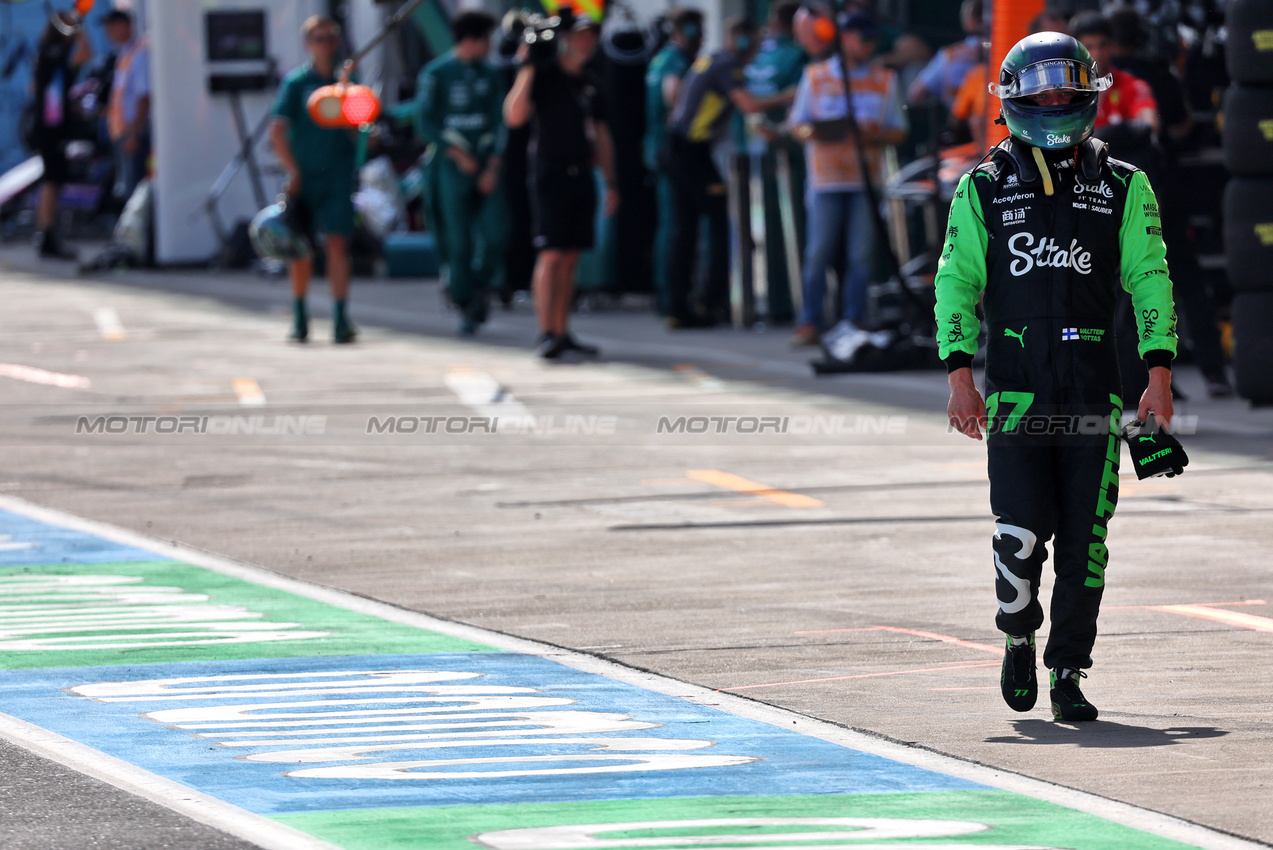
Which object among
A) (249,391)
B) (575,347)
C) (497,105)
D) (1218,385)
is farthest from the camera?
(497,105)

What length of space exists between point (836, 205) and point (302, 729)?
9.71m

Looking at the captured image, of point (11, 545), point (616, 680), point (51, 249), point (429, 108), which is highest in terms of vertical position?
point (429, 108)

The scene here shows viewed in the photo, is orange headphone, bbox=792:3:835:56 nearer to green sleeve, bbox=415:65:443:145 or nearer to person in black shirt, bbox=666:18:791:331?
person in black shirt, bbox=666:18:791:331

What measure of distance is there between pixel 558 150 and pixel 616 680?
29.7 feet

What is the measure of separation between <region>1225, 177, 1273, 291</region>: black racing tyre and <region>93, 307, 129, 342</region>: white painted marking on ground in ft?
28.1

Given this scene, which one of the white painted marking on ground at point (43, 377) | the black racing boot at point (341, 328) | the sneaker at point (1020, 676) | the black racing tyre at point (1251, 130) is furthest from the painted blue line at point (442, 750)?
the black racing boot at point (341, 328)

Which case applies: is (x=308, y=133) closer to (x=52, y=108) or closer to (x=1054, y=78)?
(x=52, y=108)

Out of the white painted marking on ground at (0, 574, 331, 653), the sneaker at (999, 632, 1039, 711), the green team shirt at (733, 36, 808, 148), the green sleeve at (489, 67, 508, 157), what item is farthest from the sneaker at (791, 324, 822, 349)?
the sneaker at (999, 632, 1039, 711)

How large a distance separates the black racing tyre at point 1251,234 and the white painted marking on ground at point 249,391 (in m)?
5.36

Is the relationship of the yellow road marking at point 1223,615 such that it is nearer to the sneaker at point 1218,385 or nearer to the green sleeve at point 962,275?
the green sleeve at point 962,275

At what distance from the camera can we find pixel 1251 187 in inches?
467

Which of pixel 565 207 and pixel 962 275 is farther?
pixel 565 207

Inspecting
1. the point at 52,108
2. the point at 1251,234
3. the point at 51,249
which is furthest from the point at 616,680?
the point at 51,249

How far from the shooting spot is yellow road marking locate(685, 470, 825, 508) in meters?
9.55
